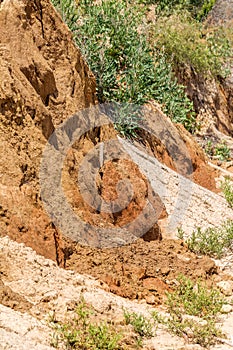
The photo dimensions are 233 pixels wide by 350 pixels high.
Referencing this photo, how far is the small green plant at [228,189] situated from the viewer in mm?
8727

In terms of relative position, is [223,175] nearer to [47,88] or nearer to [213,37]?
[47,88]

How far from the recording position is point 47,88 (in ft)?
18.3

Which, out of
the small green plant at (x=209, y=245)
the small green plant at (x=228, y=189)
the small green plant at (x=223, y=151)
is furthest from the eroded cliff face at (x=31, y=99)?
the small green plant at (x=223, y=151)

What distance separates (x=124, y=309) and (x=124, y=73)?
6.33 m

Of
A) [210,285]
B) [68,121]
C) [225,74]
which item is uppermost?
[225,74]

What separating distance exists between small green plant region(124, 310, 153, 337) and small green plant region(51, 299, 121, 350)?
0.26 metres

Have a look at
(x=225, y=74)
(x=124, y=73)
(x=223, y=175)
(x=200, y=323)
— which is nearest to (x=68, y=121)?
(x=200, y=323)

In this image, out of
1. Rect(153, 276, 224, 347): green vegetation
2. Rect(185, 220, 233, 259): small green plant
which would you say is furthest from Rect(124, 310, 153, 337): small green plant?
Rect(185, 220, 233, 259): small green plant

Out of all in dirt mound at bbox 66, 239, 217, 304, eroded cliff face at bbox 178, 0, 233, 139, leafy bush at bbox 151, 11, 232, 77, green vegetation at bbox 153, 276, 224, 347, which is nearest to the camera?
green vegetation at bbox 153, 276, 224, 347

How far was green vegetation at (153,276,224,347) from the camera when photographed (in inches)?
160

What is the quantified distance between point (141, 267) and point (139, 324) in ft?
4.56

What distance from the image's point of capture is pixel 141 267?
5.28 m

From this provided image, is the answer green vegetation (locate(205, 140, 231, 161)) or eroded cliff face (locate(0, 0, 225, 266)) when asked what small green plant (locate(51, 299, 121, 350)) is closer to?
eroded cliff face (locate(0, 0, 225, 266))

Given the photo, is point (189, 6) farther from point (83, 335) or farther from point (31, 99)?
point (83, 335)
